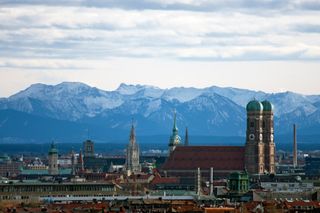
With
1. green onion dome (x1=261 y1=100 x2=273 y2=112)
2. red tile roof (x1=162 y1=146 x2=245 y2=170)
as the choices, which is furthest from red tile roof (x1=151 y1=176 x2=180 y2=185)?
green onion dome (x1=261 y1=100 x2=273 y2=112)

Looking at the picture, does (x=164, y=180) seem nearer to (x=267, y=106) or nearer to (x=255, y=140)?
(x=255, y=140)

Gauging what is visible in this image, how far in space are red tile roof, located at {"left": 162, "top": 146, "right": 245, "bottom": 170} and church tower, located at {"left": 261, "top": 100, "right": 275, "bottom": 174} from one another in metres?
2.91

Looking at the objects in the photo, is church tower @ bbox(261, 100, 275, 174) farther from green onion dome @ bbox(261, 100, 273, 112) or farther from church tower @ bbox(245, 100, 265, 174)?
church tower @ bbox(245, 100, 265, 174)

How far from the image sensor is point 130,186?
167875 mm

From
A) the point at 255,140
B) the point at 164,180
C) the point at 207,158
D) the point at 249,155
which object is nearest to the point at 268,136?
the point at 255,140

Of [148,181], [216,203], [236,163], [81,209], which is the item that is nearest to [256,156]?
[236,163]

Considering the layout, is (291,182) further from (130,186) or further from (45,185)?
(45,185)

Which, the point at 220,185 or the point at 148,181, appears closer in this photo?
the point at 220,185

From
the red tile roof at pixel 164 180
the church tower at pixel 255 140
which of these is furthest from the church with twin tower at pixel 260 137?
the red tile roof at pixel 164 180

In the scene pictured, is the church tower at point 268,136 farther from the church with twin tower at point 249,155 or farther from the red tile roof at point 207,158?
the red tile roof at point 207,158

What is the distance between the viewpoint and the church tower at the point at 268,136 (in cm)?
19488

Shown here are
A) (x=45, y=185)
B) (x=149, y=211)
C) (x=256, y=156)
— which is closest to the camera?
(x=149, y=211)

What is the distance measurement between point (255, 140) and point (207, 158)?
20.1ft

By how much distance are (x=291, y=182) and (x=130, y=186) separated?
16054mm
